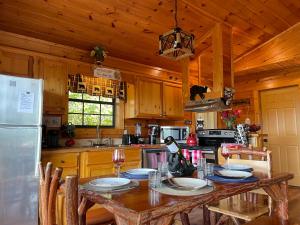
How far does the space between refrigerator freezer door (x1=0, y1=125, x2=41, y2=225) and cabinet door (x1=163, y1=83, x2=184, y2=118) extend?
273 cm

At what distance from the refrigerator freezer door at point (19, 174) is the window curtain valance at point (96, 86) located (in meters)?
1.29

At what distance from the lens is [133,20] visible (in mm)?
3660

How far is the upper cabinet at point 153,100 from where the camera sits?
4.45 metres

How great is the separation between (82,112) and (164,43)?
7.50 feet

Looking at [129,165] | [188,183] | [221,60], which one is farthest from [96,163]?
[221,60]

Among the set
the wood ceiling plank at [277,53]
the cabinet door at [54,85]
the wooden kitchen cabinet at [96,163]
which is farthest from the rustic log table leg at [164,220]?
the wood ceiling plank at [277,53]

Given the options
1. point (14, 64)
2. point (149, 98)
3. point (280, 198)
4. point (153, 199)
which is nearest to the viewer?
point (153, 199)

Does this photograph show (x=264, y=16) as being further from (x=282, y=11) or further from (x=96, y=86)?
(x=96, y=86)

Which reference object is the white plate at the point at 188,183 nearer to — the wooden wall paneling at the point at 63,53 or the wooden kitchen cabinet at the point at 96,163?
the wooden kitchen cabinet at the point at 96,163

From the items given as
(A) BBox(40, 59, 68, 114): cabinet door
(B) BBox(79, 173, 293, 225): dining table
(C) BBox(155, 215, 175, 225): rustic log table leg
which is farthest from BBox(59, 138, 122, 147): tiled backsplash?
(C) BBox(155, 215, 175, 225): rustic log table leg

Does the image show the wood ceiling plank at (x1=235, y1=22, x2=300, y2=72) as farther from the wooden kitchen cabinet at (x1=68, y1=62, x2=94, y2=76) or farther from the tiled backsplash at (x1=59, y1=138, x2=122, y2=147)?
the wooden kitchen cabinet at (x1=68, y1=62, x2=94, y2=76)

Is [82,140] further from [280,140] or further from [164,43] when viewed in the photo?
[280,140]

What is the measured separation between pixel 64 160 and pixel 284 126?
4.37 m

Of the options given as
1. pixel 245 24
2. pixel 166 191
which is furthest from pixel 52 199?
pixel 245 24
